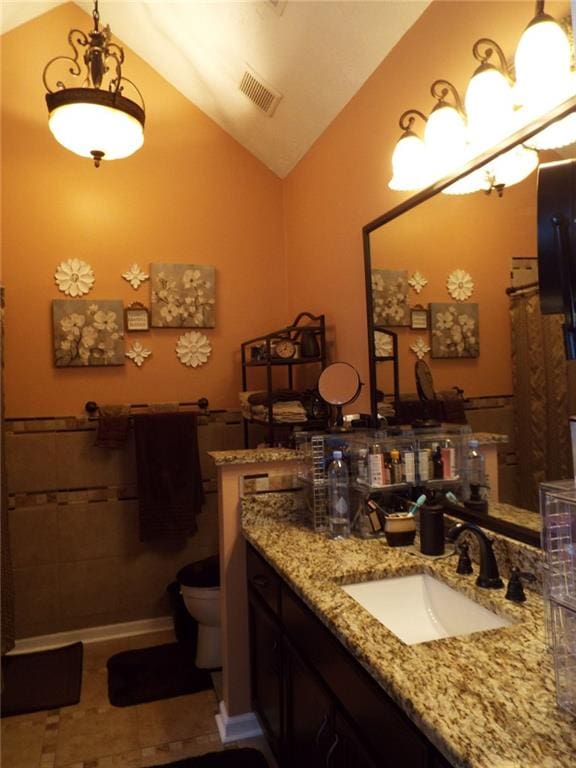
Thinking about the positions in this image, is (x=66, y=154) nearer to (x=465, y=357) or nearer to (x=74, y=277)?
(x=74, y=277)

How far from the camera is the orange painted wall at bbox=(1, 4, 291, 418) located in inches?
115

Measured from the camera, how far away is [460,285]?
1.61m

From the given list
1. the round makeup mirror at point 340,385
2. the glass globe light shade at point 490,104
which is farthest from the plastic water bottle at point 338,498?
the glass globe light shade at point 490,104

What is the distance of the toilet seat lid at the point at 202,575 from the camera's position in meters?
2.55

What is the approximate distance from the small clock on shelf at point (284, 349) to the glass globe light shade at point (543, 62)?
64.1 inches

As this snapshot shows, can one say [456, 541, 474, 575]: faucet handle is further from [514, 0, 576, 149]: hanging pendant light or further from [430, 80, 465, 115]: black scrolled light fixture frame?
[430, 80, 465, 115]: black scrolled light fixture frame

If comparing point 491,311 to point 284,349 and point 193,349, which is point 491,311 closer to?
point 284,349

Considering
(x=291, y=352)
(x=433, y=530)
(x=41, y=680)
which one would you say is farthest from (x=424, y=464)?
(x=41, y=680)

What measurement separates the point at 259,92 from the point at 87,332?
157 cm

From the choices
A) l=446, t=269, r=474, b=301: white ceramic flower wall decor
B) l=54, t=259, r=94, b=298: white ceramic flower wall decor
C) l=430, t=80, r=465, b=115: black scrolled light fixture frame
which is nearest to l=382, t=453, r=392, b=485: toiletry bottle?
l=446, t=269, r=474, b=301: white ceramic flower wall decor

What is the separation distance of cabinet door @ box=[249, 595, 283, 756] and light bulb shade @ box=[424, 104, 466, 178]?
1.57 m

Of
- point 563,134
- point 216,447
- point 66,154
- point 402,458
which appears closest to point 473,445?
point 402,458

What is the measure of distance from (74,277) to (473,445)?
92.7 inches

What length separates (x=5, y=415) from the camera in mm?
2869
